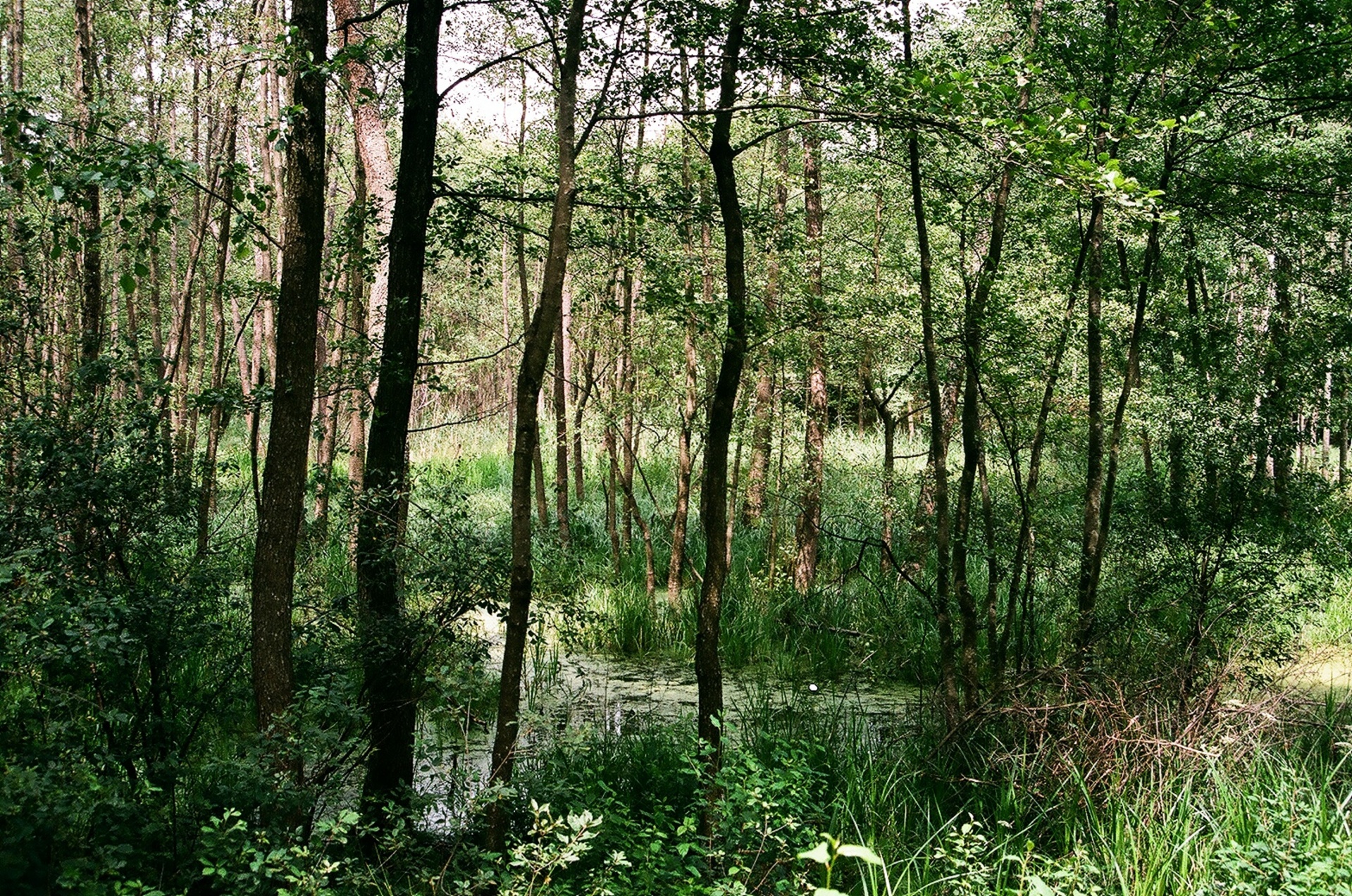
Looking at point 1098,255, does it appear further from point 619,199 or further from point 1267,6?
point 619,199

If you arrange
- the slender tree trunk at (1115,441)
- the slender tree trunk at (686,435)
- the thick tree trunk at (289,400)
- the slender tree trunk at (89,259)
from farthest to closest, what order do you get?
1. the slender tree trunk at (686,435)
2. the slender tree trunk at (1115,441)
3. the slender tree trunk at (89,259)
4. the thick tree trunk at (289,400)

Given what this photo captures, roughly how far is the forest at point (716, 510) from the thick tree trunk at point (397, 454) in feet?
0.08

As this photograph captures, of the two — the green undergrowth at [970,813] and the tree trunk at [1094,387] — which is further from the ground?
the tree trunk at [1094,387]

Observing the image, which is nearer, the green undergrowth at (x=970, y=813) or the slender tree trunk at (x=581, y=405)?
the green undergrowth at (x=970, y=813)

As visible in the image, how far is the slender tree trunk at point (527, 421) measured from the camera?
3.94 meters

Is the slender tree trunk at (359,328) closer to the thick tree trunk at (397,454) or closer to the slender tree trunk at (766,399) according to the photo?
the thick tree trunk at (397,454)

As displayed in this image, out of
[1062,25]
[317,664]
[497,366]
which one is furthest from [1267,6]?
[497,366]

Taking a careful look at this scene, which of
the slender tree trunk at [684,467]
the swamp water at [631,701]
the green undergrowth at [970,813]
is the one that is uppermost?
the slender tree trunk at [684,467]

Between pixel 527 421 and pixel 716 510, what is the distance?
4.35 ft

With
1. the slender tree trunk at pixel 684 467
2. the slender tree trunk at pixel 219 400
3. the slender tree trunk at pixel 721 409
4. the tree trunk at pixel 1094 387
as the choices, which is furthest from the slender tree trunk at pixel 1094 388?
the slender tree trunk at pixel 219 400

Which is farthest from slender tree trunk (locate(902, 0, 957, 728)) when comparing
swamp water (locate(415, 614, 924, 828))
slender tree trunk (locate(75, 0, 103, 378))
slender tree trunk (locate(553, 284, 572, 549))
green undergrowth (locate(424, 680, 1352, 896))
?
slender tree trunk (locate(553, 284, 572, 549))

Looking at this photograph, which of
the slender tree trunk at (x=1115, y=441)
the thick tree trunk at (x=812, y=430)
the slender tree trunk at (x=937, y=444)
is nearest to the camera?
the slender tree trunk at (x=937, y=444)

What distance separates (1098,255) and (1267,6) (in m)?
1.64

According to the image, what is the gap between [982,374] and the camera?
20.4 feet
